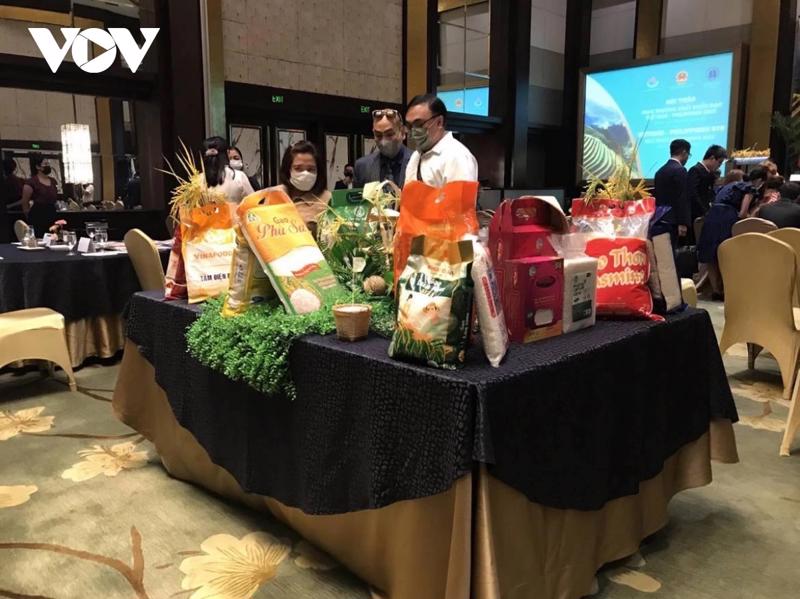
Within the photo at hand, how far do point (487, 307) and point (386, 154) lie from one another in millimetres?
2157

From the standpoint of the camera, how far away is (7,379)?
156 inches

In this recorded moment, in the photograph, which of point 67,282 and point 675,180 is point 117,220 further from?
point 675,180

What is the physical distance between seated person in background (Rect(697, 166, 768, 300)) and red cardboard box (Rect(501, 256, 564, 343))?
5.17 metres

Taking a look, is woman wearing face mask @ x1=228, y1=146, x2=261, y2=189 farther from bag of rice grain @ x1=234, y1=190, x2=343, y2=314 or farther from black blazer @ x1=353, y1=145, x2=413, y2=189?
bag of rice grain @ x1=234, y1=190, x2=343, y2=314

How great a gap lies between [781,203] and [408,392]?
4.68m

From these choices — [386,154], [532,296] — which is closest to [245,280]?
[532,296]

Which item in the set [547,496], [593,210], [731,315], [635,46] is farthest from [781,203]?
[635,46]

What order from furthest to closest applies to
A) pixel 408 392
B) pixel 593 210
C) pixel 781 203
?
pixel 781 203
pixel 593 210
pixel 408 392

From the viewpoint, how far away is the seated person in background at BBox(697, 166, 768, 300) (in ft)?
20.0

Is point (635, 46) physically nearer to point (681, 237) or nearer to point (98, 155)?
point (681, 237)

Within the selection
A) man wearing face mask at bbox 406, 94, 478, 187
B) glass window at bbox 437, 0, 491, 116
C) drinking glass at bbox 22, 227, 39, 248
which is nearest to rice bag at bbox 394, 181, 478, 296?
man wearing face mask at bbox 406, 94, 478, 187

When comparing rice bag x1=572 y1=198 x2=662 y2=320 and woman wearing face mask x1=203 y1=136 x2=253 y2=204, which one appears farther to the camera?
woman wearing face mask x1=203 y1=136 x2=253 y2=204

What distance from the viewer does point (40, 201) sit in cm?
609

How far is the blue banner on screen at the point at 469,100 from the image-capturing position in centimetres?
1057
